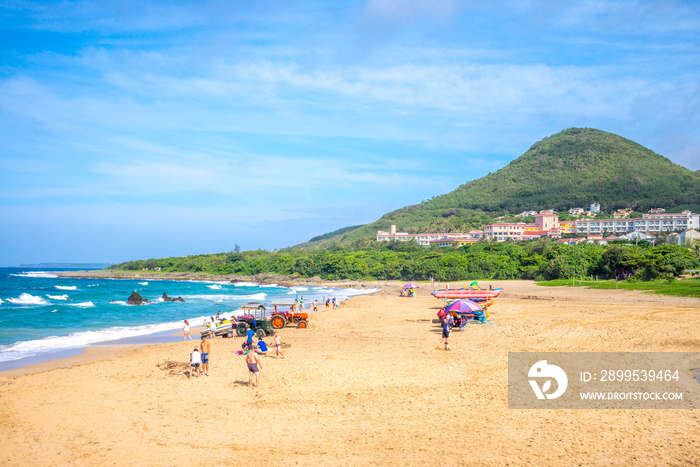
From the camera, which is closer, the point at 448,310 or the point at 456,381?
the point at 456,381

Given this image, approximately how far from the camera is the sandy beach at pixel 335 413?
757cm

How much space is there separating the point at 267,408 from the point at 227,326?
1123 centimetres

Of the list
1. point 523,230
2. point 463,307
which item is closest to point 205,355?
point 463,307

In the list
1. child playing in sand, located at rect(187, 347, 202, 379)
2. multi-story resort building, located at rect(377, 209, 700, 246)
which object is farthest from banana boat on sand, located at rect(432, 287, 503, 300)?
multi-story resort building, located at rect(377, 209, 700, 246)

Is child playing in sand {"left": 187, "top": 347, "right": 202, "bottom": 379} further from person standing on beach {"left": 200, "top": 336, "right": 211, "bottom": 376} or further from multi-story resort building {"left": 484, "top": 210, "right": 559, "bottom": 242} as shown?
multi-story resort building {"left": 484, "top": 210, "right": 559, "bottom": 242}

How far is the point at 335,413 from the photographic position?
31.6 feet

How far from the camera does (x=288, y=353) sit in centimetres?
1612

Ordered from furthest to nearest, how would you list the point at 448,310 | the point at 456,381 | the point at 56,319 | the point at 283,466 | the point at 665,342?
1. the point at 56,319
2. the point at 448,310
3. the point at 665,342
4. the point at 456,381
5. the point at 283,466

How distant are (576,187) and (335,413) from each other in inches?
6865

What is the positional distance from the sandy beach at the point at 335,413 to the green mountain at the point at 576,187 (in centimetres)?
12092

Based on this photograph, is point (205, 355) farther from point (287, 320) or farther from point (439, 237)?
point (439, 237)

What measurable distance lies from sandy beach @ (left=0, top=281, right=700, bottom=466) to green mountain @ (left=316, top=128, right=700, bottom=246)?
121 metres

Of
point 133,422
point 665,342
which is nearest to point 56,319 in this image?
point 133,422

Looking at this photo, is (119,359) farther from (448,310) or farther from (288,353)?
(448,310)
